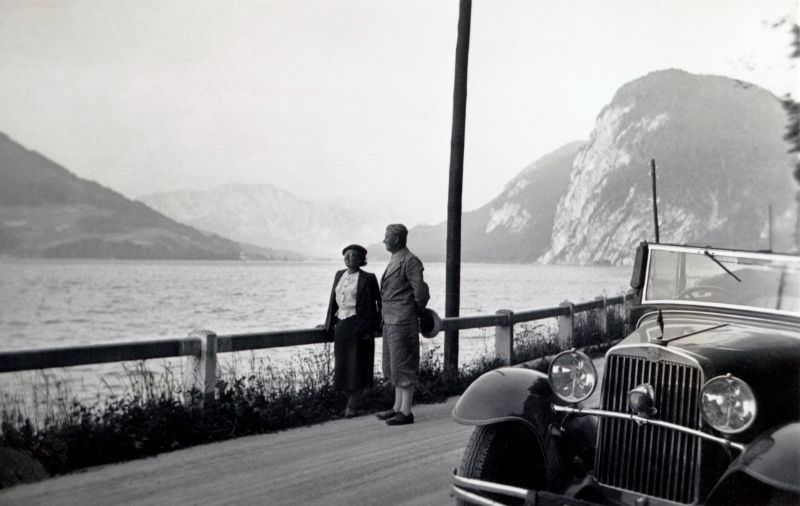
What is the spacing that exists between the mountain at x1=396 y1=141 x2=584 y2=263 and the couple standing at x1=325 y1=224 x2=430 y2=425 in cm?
9241

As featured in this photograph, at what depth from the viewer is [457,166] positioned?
35.5 ft

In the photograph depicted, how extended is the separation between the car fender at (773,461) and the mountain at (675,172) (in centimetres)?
3751

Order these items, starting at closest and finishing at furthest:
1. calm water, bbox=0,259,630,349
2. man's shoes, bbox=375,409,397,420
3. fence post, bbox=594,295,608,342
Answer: man's shoes, bbox=375,409,397,420
fence post, bbox=594,295,608,342
calm water, bbox=0,259,630,349

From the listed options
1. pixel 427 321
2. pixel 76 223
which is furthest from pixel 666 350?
pixel 76 223

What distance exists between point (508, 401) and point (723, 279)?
160 centimetres

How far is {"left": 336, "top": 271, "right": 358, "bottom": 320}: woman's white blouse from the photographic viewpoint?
770 centimetres

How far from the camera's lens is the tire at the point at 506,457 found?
417cm

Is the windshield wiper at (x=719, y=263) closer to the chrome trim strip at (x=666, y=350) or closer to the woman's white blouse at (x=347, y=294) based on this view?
the chrome trim strip at (x=666, y=350)

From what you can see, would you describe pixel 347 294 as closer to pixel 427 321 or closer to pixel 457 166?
pixel 427 321

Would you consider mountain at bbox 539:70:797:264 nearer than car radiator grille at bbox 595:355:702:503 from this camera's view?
No

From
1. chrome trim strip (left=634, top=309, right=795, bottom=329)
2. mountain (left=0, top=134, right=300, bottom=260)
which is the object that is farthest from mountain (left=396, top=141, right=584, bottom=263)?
chrome trim strip (left=634, top=309, right=795, bottom=329)

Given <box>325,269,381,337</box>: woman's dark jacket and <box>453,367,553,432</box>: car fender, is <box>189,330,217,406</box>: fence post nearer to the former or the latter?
<box>325,269,381,337</box>: woman's dark jacket

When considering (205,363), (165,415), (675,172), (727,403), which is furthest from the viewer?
(675,172)

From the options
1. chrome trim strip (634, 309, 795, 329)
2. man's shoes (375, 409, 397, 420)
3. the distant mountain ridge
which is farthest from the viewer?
the distant mountain ridge
